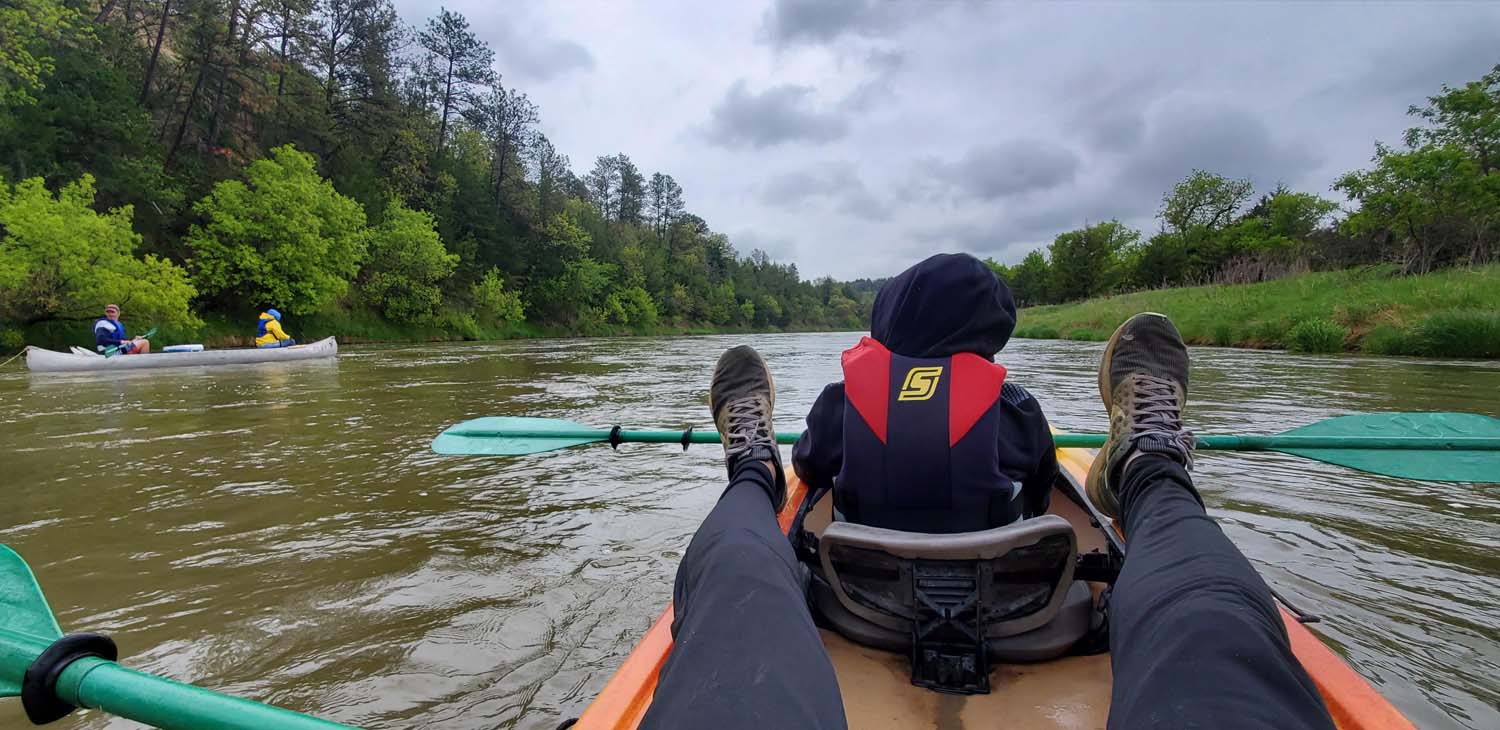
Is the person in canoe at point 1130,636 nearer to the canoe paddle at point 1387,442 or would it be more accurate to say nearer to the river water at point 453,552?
the river water at point 453,552

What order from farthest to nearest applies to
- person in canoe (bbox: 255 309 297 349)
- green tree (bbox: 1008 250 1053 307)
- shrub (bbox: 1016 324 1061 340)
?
green tree (bbox: 1008 250 1053 307)
shrub (bbox: 1016 324 1061 340)
person in canoe (bbox: 255 309 297 349)

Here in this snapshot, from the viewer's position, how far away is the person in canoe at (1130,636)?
86 cm

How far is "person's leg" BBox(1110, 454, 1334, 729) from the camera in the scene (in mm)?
837

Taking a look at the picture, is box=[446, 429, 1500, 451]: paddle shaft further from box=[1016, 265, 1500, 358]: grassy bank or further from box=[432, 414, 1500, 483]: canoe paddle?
box=[1016, 265, 1500, 358]: grassy bank

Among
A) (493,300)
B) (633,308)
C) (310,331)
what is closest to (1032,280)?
(633,308)

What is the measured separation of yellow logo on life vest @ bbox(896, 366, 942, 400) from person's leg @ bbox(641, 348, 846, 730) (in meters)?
0.42

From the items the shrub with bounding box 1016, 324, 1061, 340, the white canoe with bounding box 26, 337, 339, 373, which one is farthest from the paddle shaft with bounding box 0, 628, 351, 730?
the shrub with bounding box 1016, 324, 1061, 340

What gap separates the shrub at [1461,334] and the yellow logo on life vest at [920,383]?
1275 centimetres

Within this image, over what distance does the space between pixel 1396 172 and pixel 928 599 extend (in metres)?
23.7

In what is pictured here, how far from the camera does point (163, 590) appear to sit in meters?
2.32

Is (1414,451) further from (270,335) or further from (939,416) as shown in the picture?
(270,335)

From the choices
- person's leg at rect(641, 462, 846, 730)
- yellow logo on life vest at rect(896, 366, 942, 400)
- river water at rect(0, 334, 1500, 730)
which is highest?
yellow logo on life vest at rect(896, 366, 942, 400)

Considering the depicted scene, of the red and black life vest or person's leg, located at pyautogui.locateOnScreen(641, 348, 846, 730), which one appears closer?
person's leg, located at pyautogui.locateOnScreen(641, 348, 846, 730)

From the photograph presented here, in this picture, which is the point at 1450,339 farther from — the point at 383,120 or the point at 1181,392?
the point at 383,120
